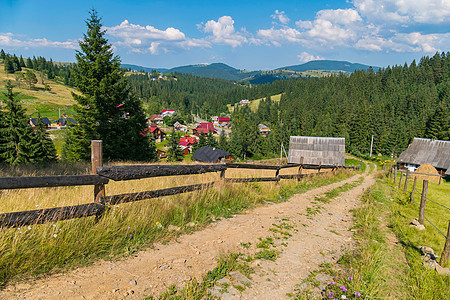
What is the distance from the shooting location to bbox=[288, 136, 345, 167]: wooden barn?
37.5 m

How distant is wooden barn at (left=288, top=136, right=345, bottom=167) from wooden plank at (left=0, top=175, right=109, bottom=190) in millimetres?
36496

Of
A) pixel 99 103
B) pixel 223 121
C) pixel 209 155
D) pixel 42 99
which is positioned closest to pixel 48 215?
pixel 99 103

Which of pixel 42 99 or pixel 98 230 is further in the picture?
pixel 42 99

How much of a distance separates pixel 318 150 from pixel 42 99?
467 feet

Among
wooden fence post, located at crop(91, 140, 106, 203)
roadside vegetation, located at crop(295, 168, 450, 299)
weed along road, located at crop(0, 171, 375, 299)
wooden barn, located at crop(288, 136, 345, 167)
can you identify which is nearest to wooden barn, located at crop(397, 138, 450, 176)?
wooden barn, located at crop(288, 136, 345, 167)

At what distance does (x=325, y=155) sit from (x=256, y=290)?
37.1 m

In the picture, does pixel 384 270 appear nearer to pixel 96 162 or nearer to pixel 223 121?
pixel 96 162

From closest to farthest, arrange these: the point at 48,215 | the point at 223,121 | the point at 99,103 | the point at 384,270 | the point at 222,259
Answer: the point at 48,215, the point at 222,259, the point at 384,270, the point at 99,103, the point at 223,121

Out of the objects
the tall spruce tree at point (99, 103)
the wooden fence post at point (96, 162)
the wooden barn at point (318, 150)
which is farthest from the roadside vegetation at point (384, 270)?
the wooden barn at point (318, 150)

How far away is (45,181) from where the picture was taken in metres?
4.11

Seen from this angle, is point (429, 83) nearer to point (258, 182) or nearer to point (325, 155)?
point (325, 155)

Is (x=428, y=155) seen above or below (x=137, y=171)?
below

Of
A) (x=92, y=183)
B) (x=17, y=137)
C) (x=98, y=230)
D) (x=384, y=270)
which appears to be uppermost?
(x=92, y=183)

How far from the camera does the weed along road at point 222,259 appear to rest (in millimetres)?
3387
